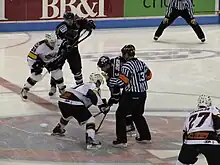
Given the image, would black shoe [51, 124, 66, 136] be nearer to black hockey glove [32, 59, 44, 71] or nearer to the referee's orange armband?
the referee's orange armband

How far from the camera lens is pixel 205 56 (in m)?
12.8

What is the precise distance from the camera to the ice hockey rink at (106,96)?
22.8ft

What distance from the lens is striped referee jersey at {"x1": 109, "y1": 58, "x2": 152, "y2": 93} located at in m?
6.93

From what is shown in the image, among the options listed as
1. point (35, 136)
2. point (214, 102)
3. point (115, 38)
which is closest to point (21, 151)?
point (35, 136)

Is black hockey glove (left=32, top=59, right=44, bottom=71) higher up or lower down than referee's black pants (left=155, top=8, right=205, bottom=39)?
lower down

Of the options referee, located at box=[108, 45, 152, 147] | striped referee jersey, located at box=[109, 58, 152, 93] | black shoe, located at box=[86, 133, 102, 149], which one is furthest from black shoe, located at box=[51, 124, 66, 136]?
striped referee jersey, located at box=[109, 58, 152, 93]

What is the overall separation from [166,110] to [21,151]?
243 cm

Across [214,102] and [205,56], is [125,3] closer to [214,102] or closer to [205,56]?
[205,56]

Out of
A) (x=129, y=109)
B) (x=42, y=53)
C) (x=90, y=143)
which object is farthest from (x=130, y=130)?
(x=42, y=53)

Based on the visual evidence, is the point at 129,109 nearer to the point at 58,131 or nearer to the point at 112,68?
the point at 112,68

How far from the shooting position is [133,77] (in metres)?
6.97

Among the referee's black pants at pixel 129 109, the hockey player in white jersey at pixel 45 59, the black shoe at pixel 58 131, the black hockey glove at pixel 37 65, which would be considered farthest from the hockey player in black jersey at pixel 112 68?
the black hockey glove at pixel 37 65

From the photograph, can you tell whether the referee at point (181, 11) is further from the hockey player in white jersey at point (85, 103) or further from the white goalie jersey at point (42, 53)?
the hockey player in white jersey at point (85, 103)

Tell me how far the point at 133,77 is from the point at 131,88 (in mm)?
123
